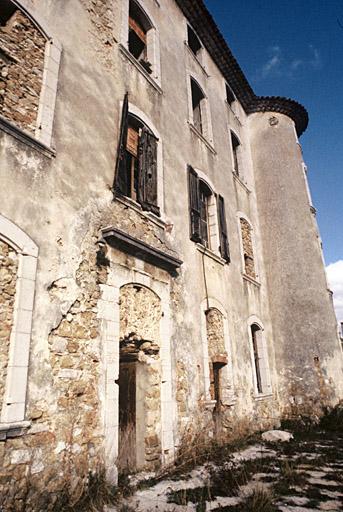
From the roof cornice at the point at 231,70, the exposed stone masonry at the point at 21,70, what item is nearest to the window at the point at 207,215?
the exposed stone masonry at the point at 21,70

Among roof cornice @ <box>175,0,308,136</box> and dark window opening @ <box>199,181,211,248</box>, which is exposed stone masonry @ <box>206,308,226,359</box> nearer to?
dark window opening @ <box>199,181,211,248</box>

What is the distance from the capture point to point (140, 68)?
25.1 ft

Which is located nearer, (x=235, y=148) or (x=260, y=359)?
(x=260, y=359)

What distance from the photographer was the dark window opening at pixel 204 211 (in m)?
9.05

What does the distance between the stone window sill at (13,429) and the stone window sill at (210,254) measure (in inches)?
210

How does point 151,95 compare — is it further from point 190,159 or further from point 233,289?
point 233,289

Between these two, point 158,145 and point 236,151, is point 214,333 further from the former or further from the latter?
point 236,151

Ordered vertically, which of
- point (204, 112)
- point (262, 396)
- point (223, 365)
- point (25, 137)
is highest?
point (204, 112)

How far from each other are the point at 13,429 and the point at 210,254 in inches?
234

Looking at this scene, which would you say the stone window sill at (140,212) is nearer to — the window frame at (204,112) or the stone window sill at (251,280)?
the window frame at (204,112)

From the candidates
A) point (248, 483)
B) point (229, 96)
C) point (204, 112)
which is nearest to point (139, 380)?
point (248, 483)

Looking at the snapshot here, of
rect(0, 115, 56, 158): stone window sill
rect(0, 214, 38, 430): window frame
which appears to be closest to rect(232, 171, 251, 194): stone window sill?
rect(0, 115, 56, 158): stone window sill

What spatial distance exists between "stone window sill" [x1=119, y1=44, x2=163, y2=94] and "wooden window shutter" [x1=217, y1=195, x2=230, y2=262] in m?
3.26

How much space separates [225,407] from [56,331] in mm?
5019
